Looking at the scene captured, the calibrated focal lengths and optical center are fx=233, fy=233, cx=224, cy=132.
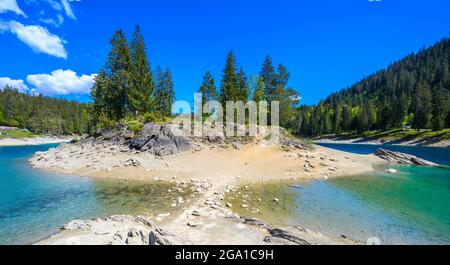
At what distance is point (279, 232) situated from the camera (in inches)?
414

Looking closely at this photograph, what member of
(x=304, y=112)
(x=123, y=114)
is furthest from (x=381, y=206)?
(x=304, y=112)

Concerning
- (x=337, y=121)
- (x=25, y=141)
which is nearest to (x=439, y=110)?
(x=337, y=121)

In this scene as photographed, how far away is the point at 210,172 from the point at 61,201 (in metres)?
13.9

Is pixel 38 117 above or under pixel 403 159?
above

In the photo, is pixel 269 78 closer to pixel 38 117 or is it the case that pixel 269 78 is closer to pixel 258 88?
pixel 258 88

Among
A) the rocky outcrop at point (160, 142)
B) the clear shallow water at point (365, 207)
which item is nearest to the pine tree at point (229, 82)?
the rocky outcrop at point (160, 142)

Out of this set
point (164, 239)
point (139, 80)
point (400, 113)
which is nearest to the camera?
point (164, 239)

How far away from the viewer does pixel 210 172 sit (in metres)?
26.4

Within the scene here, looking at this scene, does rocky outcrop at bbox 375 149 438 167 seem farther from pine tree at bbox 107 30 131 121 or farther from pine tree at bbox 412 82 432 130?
pine tree at bbox 412 82 432 130

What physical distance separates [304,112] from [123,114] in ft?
423

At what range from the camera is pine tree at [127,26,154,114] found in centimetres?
4341

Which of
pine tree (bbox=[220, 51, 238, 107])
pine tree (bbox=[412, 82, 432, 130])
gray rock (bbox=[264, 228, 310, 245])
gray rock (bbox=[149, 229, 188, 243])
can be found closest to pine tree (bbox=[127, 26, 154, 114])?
pine tree (bbox=[220, 51, 238, 107])

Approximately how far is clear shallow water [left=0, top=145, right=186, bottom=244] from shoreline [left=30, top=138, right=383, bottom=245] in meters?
2.00
